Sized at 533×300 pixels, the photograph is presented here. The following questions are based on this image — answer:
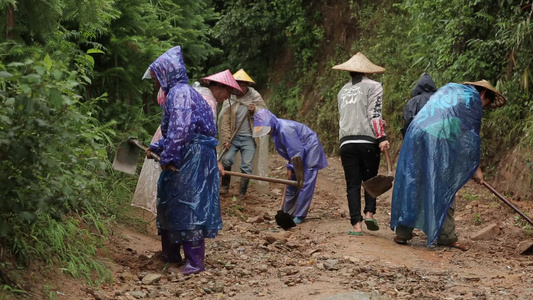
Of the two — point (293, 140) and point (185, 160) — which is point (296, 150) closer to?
point (293, 140)

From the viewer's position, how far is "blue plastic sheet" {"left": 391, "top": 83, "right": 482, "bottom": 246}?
780 centimetres

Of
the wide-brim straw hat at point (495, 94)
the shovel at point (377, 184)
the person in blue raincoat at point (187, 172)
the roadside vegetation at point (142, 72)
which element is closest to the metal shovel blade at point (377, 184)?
the shovel at point (377, 184)

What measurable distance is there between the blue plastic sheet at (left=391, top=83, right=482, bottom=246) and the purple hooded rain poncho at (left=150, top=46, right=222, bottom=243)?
228 centimetres

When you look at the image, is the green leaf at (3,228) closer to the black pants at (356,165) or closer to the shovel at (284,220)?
the black pants at (356,165)

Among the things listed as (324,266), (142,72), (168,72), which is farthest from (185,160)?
(142,72)

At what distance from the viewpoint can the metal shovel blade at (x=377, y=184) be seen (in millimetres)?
8234

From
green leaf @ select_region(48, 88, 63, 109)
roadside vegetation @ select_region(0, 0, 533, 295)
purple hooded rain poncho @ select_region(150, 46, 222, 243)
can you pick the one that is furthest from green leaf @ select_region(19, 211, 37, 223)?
purple hooded rain poncho @ select_region(150, 46, 222, 243)

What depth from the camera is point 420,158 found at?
7.91 meters

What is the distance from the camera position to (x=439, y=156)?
25.6 feet

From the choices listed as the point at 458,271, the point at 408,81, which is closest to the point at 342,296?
the point at 458,271

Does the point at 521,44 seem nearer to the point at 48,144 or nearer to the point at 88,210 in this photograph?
the point at 88,210

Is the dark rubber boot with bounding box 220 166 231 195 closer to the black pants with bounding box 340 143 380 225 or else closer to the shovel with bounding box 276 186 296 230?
the shovel with bounding box 276 186 296 230

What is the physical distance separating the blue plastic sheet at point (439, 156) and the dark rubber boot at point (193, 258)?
7.78ft

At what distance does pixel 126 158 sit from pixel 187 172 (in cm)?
88
